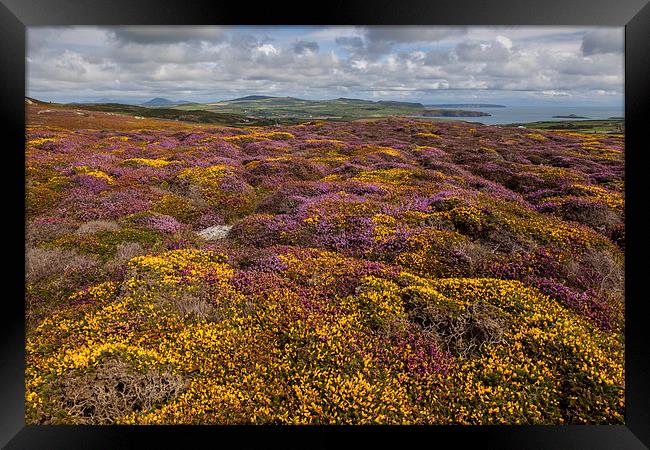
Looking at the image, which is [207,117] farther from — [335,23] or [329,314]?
[329,314]

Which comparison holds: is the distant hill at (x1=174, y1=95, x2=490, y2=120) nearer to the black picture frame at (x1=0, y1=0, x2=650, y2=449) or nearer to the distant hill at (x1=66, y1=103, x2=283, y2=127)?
the distant hill at (x1=66, y1=103, x2=283, y2=127)

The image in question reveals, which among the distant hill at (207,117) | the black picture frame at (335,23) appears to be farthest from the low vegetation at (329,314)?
the distant hill at (207,117)

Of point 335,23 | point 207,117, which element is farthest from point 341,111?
point 335,23

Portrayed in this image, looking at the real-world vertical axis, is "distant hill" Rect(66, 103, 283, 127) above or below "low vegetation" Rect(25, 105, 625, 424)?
above

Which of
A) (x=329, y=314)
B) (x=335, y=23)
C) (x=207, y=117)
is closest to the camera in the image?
(x=335, y=23)

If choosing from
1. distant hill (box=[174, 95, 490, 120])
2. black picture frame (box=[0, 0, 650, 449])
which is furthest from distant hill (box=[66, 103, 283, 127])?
black picture frame (box=[0, 0, 650, 449])

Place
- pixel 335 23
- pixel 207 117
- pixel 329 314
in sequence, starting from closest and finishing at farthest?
pixel 335 23, pixel 329 314, pixel 207 117

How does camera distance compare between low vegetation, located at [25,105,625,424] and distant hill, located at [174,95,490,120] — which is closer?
low vegetation, located at [25,105,625,424]

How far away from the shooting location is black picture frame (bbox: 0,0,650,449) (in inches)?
254

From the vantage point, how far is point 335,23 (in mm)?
6961

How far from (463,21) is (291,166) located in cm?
1651

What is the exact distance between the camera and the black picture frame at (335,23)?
646 centimetres
